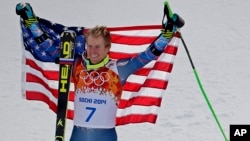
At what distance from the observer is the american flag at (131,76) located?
5.59 m

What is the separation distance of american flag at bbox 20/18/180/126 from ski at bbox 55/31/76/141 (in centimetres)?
17

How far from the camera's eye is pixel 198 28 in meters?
12.3

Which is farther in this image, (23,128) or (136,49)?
(23,128)

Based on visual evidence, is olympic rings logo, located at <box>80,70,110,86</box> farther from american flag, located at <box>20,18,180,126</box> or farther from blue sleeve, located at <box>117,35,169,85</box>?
american flag, located at <box>20,18,180,126</box>

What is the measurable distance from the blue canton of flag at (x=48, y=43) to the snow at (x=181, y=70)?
2132mm

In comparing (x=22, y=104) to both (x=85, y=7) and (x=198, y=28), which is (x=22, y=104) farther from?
(x=85, y=7)

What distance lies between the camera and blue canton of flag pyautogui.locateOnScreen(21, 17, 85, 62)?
5.44 meters

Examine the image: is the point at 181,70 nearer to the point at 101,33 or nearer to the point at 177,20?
the point at 177,20

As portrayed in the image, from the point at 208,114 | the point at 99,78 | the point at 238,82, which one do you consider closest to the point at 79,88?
the point at 99,78

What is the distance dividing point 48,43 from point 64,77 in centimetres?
34

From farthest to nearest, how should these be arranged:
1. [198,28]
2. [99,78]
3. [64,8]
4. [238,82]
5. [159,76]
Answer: [64,8]
[198,28]
[238,82]
[159,76]
[99,78]

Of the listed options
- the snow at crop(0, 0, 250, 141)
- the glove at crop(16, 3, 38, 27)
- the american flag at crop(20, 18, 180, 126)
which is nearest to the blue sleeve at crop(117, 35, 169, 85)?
the american flag at crop(20, 18, 180, 126)

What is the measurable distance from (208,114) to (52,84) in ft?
10.4

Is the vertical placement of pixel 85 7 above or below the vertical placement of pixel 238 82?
above
